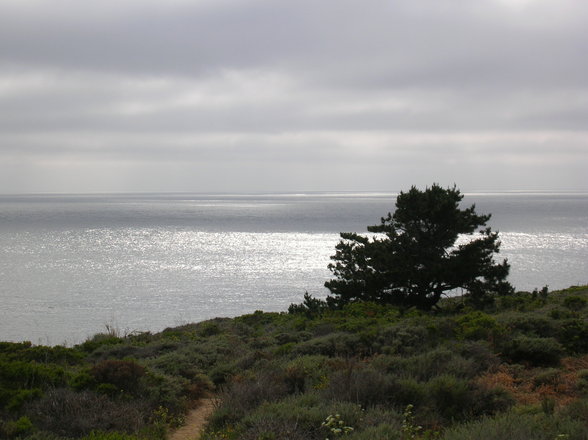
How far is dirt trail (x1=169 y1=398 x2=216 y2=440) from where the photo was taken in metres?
7.98

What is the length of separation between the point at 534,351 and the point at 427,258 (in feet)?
37.0

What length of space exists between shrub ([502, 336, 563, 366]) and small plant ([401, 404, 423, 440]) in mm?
4322

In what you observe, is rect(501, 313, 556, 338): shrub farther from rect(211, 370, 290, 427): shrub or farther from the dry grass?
rect(211, 370, 290, 427): shrub

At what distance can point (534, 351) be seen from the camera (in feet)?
34.6

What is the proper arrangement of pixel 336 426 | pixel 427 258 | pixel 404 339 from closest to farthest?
pixel 336 426 → pixel 404 339 → pixel 427 258

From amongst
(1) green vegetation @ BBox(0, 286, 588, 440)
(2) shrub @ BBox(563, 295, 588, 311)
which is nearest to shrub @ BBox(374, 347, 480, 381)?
(1) green vegetation @ BBox(0, 286, 588, 440)

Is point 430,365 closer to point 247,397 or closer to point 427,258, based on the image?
point 247,397

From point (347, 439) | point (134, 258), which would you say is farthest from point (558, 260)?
point (347, 439)

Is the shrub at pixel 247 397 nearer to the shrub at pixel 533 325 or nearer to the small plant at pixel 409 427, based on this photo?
the small plant at pixel 409 427

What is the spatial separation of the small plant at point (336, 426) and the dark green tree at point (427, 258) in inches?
608

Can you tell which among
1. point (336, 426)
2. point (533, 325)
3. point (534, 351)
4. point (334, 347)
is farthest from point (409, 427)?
point (533, 325)

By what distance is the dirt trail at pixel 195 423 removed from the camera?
7984 millimetres

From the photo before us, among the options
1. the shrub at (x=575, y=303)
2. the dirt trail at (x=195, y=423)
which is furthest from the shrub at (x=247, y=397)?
the shrub at (x=575, y=303)

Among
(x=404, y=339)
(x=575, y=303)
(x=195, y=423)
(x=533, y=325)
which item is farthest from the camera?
(x=575, y=303)
